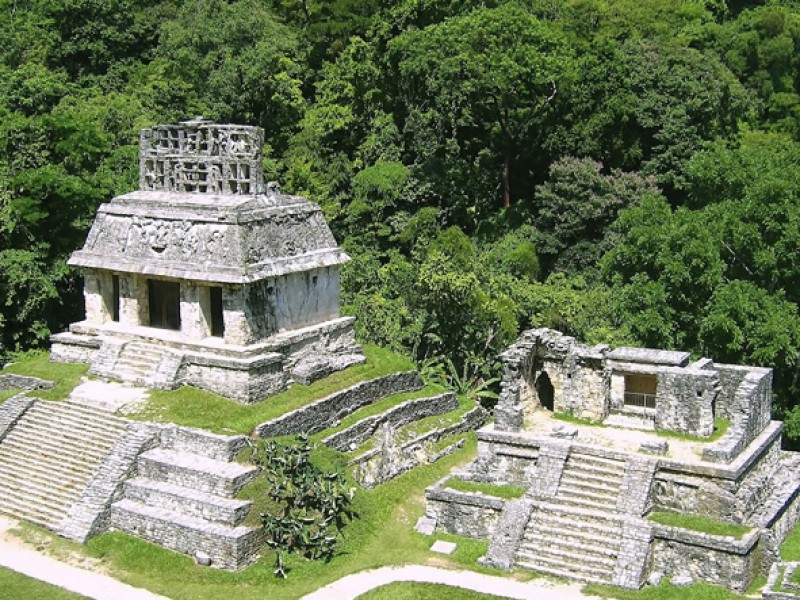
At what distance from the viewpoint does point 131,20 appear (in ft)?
176

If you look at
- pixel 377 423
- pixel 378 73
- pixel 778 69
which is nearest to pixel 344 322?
pixel 377 423

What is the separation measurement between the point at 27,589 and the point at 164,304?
9.04m

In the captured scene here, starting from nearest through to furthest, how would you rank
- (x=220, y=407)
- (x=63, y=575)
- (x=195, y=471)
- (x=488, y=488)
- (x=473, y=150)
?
(x=63, y=575)
(x=195, y=471)
(x=488, y=488)
(x=220, y=407)
(x=473, y=150)

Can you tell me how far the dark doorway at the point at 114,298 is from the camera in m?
27.9

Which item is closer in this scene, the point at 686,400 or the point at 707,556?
the point at 707,556

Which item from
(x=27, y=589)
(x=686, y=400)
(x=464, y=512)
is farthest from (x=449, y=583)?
(x=27, y=589)

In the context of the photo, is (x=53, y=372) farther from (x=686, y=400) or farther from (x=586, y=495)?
(x=686, y=400)

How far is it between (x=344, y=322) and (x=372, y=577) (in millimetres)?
8869

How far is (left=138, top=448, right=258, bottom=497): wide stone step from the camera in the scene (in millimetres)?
21844

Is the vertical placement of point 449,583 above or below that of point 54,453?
below

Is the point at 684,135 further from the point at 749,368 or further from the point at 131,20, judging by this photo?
the point at 131,20

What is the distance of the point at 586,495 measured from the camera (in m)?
22.2

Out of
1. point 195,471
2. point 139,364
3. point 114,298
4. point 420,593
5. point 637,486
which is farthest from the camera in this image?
point 114,298

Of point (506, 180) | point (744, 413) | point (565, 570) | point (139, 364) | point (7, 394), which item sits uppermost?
point (506, 180)
